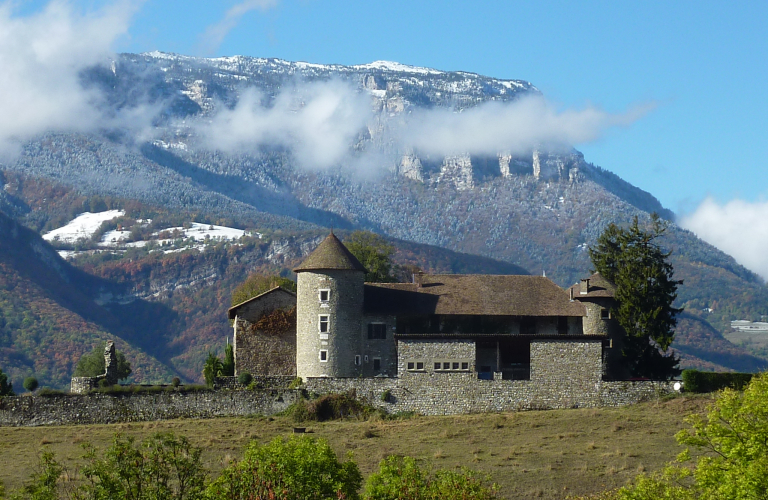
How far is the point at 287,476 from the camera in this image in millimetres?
31469

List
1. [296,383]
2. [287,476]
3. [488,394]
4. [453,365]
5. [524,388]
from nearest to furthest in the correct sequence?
[287,476] < [488,394] < [524,388] < [453,365] < [296,383]

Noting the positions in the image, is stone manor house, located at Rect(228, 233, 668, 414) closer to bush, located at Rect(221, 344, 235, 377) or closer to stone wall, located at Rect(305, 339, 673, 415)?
stone wall, located at Rect(305, 339, 673, 415)

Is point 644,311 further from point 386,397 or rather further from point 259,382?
point 259,382

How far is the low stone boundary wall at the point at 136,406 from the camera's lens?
57500mm

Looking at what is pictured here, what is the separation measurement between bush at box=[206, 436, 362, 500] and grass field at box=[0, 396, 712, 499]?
11494 millimetres

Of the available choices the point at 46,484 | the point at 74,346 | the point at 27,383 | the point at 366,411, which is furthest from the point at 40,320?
the point at 46,484

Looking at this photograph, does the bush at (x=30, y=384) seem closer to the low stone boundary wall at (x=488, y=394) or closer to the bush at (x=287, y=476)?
the low stone boundary wall at (x=488, y=394)

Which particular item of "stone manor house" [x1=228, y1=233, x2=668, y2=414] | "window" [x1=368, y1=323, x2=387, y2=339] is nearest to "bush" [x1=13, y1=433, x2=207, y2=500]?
"stone manor house" [x1=228, y1=233, x2=668, y2=414]

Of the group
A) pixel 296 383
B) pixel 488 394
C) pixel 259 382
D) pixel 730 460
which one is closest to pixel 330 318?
pixel 296 383

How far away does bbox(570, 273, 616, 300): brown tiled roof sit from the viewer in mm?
62344

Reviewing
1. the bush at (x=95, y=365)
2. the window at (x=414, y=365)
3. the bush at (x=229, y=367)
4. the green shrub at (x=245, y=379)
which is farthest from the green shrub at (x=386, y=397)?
the bush at (x=95, y=365)

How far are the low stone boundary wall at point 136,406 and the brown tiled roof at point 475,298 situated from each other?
8208 mm

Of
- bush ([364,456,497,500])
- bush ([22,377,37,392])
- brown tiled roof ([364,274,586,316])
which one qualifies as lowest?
bush ([364,456,497,500])

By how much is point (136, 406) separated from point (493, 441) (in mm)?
19082
